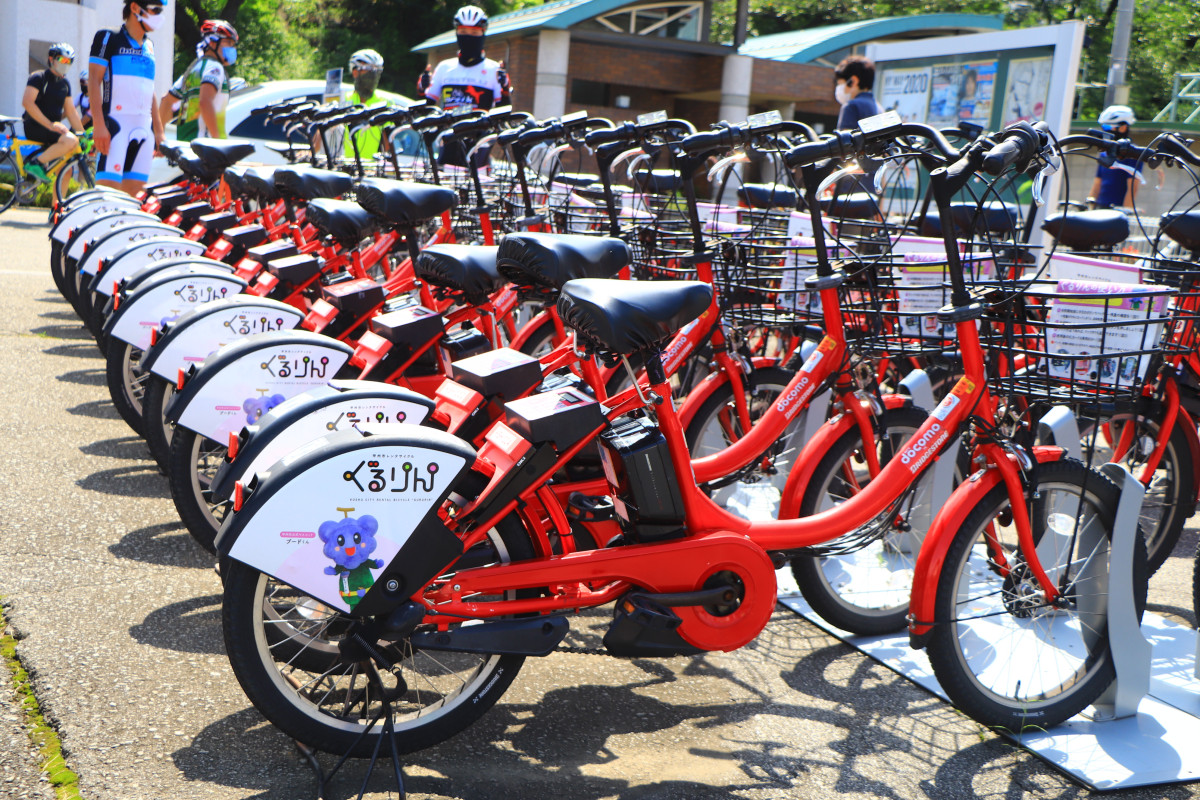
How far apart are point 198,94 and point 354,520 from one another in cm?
789

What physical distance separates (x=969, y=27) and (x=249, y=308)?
23.8 meters

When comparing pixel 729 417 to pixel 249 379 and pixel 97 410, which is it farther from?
pixel 97 410

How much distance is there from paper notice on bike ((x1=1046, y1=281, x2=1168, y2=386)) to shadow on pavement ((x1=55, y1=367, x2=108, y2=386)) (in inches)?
195

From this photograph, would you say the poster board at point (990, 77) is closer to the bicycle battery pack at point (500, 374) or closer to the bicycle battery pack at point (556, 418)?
the bicycle battery pack at point (500, 374)

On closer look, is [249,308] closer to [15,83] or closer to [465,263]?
[465,263]

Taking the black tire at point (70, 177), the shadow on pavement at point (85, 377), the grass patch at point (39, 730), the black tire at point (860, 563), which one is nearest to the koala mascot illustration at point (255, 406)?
the grass patch at point (39, 730)

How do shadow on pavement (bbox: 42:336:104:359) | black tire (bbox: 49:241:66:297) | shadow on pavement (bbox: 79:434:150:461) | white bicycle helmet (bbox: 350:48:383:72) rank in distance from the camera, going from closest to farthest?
shadow on pavement (bbox: 79:434:150:461) → shadow on pavement (bbox: 42:336:104:359) → black tire (bbox: 49:241:66:297) → white bicycle helmet (bbox: 350:48:383:72)

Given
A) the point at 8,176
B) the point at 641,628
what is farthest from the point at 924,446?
the point at 8,176

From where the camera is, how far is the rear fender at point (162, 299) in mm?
4387

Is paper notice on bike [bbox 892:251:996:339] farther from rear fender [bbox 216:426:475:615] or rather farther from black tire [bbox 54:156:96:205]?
black tire [bbox 54:156:96:205]

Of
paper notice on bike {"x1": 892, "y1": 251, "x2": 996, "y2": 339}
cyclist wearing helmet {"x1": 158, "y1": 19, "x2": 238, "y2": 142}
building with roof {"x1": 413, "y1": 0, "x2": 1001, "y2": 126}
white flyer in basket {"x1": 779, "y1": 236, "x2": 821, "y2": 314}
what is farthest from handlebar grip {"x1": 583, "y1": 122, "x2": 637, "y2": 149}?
building with roof {"x1": 413, "y1": 0, "x2": 1001, "y2": 126}

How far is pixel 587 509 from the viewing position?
112 inches

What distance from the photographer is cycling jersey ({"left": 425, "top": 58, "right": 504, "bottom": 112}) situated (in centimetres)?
754

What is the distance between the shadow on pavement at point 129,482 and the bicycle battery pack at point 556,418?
89.6 inches
